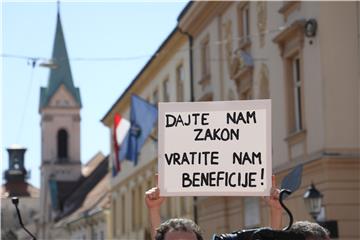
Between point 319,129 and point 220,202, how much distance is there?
27.4ft

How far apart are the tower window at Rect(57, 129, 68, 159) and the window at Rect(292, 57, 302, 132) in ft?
218

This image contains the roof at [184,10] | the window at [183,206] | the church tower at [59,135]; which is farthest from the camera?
the church tower at [59,135]

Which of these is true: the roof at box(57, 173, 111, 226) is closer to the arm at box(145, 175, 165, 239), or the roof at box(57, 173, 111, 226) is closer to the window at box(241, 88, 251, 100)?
the window at box(241, 88, 251, 100)

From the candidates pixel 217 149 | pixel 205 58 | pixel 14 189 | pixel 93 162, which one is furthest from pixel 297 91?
pixel 93 162

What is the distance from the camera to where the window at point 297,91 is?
67.9 feet

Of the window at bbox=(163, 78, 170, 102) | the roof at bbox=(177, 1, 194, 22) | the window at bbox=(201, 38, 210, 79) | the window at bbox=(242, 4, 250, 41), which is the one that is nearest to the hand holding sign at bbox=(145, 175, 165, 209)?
the window at bbox=(242, 4, 250, 41)

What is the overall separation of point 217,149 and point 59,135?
268ft

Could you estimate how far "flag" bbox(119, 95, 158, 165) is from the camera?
30.2 metres

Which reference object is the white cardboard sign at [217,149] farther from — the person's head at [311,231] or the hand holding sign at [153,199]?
the person's head at [311,231]

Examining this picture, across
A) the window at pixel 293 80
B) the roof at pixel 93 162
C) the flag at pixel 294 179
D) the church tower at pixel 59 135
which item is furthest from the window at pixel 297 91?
the roof at pixel 93 162

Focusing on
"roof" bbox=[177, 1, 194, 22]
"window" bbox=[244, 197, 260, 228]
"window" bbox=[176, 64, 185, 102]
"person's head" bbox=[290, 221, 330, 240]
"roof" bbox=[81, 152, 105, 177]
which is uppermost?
"roof" bbox=[81, 152, 105, 177]

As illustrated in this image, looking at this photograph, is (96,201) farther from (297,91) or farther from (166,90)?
(297,91)

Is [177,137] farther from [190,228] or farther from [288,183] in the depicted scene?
[288,183]

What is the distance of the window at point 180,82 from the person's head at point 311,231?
27738 mm
